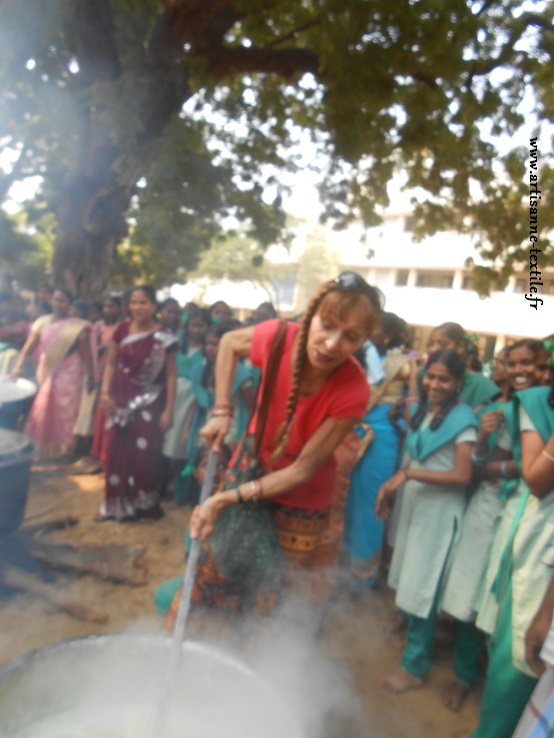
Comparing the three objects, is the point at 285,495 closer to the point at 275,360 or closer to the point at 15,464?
the point at 275,360

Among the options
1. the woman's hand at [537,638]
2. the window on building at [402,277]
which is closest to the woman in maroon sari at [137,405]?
the woman's hand at [537,638]

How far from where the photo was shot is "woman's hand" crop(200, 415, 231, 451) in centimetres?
186

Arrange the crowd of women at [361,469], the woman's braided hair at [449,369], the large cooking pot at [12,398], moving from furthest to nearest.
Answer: the large cooking pot at [12,398] < the woman's braided hair at [449,369] < the crowd of women at [361,469]

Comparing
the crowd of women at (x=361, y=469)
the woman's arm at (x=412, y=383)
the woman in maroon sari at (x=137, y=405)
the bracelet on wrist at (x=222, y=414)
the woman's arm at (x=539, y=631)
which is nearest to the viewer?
the woman's arm at (x=539, y=631)

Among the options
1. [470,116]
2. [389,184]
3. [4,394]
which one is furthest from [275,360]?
[389,184]

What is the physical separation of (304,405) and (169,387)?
2397 millimetres

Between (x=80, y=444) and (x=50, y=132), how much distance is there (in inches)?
154

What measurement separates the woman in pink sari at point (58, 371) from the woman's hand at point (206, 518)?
3830 millimetres

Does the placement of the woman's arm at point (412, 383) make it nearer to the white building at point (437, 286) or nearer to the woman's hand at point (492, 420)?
the white building at point (437, 286)

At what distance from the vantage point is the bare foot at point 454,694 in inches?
100

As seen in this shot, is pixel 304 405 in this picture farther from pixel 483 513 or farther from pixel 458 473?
pixel 483 513

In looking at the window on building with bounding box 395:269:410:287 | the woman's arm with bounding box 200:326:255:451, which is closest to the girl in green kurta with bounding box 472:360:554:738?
the woman's arm with bounding box 200:326:255:451

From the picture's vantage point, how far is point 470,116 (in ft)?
15.9

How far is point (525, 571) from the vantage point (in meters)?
1.85
